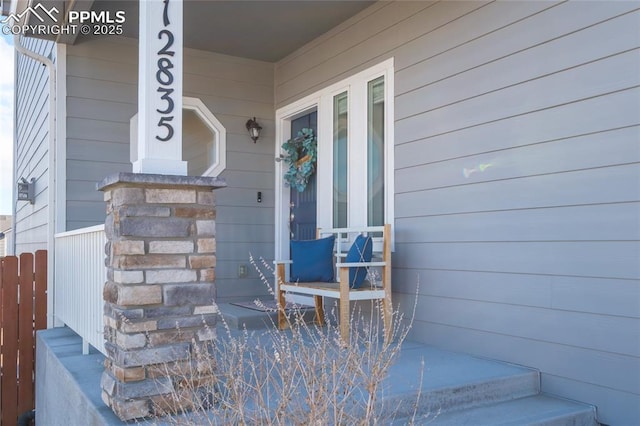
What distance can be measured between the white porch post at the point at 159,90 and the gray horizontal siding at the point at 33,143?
9.45 ft

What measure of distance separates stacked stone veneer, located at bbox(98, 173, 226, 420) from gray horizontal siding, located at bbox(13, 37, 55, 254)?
116 inches

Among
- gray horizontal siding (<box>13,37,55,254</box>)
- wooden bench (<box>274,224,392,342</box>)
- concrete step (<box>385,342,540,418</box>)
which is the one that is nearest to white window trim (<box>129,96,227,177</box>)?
gray horizontal siding (<box>13,37,55,254</box>)

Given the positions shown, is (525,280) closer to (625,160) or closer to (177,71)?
(625,160)

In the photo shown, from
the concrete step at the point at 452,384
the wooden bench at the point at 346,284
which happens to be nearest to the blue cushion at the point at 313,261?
the wooden bench at the point at 346,284

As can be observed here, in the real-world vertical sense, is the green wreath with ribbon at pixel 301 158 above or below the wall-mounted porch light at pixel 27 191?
above

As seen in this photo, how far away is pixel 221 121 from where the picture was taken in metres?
5.48

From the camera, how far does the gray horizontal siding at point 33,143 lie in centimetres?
511

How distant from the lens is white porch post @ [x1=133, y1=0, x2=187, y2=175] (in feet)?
7.69

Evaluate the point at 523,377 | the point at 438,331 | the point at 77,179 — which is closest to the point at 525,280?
the point at 523,377

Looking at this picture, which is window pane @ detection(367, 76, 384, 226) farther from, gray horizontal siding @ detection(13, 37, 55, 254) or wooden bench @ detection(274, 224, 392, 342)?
gray horizontal siding @ detection(13, 37, 55, 254)

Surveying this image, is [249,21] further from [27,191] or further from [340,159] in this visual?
[27,191]

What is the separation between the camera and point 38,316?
4605 millimetres

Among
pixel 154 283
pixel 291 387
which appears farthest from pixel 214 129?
pixel 291 387

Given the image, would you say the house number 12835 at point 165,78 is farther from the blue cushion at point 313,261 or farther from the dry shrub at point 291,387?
the blue cushion at point 313,261
